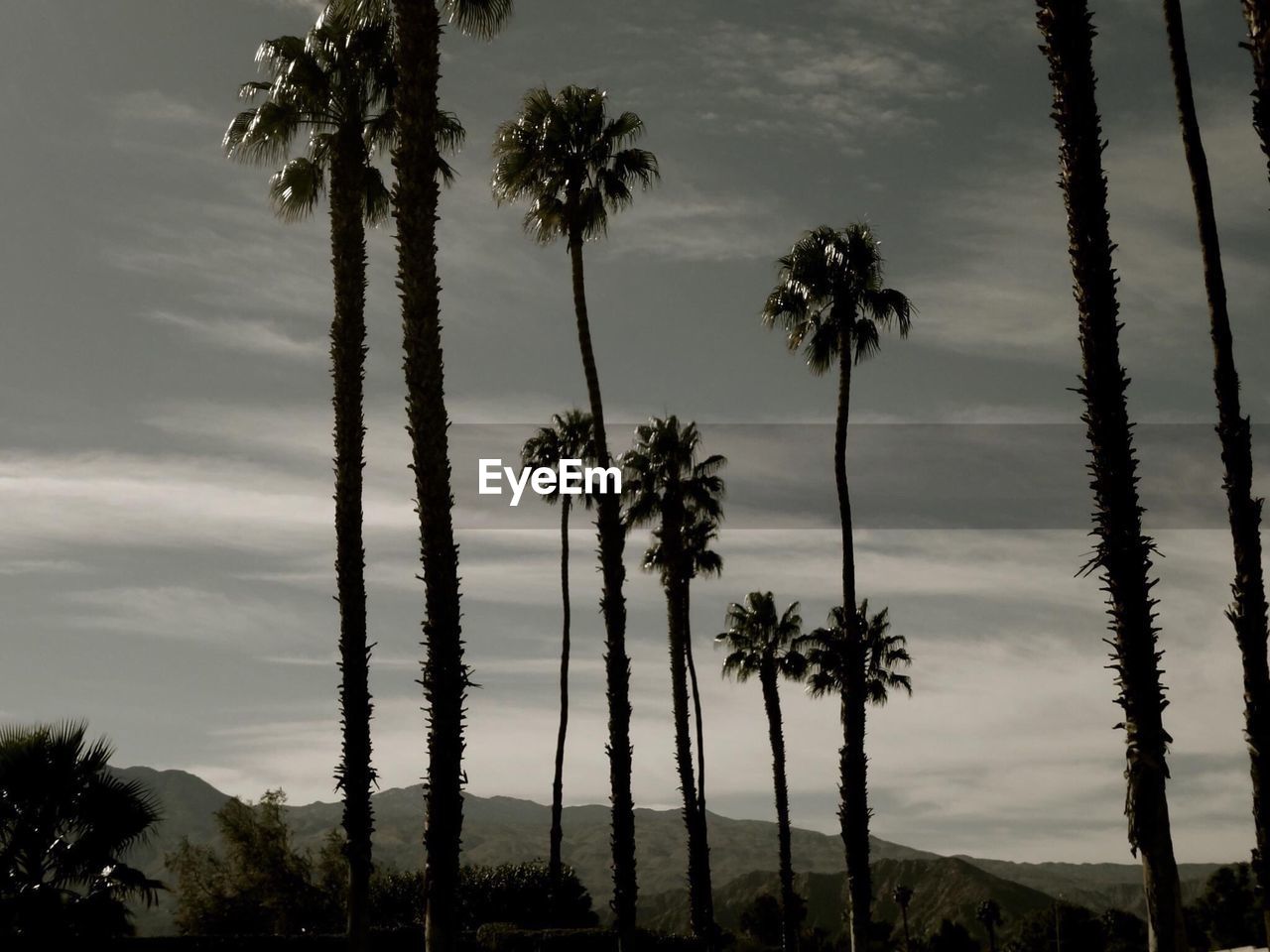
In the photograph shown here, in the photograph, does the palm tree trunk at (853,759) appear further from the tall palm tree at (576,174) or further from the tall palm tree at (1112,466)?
the tall palm tree at (1112,466)

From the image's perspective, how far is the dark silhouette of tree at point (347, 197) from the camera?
21.8 meters

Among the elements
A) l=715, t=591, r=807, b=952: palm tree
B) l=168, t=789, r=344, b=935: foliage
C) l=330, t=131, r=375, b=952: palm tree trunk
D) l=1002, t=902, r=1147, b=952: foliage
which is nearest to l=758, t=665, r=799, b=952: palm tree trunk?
l=715, t=591, r=807, b=952: palm tree

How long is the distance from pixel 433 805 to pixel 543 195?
1898cm

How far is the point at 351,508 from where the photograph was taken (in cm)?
2245

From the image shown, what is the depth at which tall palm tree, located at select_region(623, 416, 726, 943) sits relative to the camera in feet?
149

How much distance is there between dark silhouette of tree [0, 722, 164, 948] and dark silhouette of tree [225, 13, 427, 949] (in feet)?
11.3

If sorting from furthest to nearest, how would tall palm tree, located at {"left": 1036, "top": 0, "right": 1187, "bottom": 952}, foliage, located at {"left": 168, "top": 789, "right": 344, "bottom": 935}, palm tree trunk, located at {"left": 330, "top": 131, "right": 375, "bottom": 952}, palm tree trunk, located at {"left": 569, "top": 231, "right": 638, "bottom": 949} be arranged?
foliage, located at {"left": 168, "top": 789, "right": 344, "bottom": 935}, palm tree trunk, located at {"left": 569, "top": 231, "right": 638, "bottom": 949}, palm tree trunk, located at {"left": 330, "top": 131, "right": 375, "bottom": 952}, tall palm tree, located at {"left": 1036, "top": 0, "right": 1187, "bottom": 952}

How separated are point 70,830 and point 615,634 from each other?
13735 mm

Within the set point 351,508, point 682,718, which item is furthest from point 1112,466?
point 682,718

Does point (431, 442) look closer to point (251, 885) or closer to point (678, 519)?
point (678, 519)

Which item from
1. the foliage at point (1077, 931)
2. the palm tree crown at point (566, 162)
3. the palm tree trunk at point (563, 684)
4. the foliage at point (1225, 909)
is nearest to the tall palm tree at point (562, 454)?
the palm tree trunk at point (563, 684)

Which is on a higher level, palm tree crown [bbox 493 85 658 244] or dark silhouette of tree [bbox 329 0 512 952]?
palm tree crown [bbox 493 85 658 244]

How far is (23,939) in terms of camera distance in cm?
1805

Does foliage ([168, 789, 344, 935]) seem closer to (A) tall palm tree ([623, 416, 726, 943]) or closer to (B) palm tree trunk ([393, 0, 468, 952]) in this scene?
(A) tall palm tree ([623, 416, 726, 943])
